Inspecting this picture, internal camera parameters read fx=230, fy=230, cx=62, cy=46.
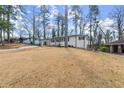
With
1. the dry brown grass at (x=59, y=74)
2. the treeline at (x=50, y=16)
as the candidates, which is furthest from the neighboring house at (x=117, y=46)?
the dry brown grass at (x=59, y=74)

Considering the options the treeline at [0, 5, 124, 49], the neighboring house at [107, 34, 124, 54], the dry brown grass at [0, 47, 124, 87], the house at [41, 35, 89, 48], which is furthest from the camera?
the house at [41, 35, 89, 48]

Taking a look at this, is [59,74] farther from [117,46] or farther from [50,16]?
[117,46]

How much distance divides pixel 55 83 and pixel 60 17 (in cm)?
636

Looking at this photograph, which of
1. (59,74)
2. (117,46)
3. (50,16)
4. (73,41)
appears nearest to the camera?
(59,74)

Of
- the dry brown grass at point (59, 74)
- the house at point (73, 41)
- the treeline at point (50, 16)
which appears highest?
the treeline at point (50, 16)

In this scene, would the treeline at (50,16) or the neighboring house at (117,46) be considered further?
the neighboring house at (117,46)

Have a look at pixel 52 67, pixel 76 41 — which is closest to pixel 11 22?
pixel 52 67

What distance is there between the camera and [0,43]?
1221 cm

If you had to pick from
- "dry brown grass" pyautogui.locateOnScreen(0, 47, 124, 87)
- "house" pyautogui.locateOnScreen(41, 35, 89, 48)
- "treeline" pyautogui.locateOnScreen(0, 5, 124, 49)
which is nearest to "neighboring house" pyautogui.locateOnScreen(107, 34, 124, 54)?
"house" pyautogui.locateOnScreen(41, 35, 89, 48)

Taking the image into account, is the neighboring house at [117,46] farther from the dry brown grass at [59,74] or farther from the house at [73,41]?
the dry brown grass at [59,74]

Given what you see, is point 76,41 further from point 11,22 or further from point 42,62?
point 42,62

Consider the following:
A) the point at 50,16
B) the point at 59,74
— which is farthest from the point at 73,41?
the point at 59,74

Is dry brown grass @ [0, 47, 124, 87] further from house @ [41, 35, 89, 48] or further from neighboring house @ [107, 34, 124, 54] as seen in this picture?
house @ [41, 35, 89, 48]

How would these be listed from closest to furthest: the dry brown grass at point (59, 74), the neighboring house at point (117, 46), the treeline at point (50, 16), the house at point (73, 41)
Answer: the dry brown grass at point (59, 74), the treeline at point (50, 16), the neighboring house at point (117, 46), the house at point (73, 41)
